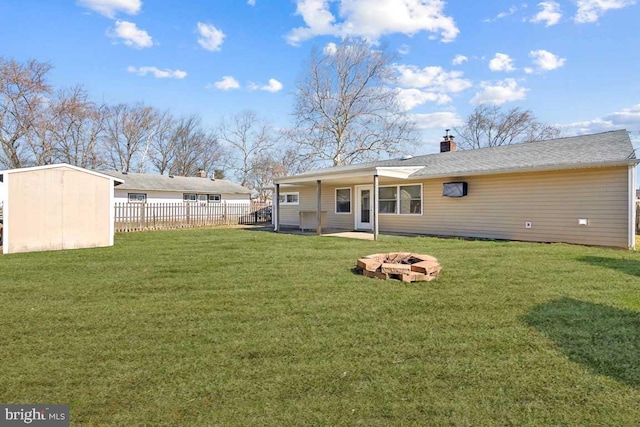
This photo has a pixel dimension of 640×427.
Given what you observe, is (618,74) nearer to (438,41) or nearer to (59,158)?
(438,41)

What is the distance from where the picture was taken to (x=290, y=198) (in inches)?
782

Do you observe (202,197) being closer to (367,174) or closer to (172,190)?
(172,190)

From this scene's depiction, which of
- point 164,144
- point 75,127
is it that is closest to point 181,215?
point 75,127

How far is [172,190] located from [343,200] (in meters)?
15.4

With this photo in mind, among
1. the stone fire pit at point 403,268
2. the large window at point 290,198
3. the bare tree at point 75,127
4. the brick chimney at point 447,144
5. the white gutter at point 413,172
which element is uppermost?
the bare tree at point 75,127

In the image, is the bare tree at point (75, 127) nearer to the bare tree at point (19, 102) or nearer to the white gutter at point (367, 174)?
the bare tree at point (19, 102)

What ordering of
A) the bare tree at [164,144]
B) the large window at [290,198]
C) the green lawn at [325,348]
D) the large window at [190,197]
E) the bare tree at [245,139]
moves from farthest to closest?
the bare tree at [245,139] < the bare tree at [164,144] < the large window at [190,197] < the large window at [290,198] < the green lawn at [325,348]

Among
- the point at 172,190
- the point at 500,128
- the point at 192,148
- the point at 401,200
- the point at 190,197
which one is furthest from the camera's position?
the point at 192,148

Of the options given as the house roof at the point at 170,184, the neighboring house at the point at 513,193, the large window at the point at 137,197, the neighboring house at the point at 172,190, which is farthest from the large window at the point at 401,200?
the large window at the point at 137,197

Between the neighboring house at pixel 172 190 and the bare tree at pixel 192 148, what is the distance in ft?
32.3

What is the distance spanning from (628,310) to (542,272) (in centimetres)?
214

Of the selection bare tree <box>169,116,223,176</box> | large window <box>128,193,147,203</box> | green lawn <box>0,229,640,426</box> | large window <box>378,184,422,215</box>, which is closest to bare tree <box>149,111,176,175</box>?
bare tree <box>169,116,223,176</box>

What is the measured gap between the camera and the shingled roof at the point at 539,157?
31.0 ft

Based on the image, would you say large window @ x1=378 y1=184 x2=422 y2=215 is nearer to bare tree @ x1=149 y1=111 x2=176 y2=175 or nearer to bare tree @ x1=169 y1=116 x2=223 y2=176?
bare tree @ x1=169 y1=116 x2=223 y2=176
